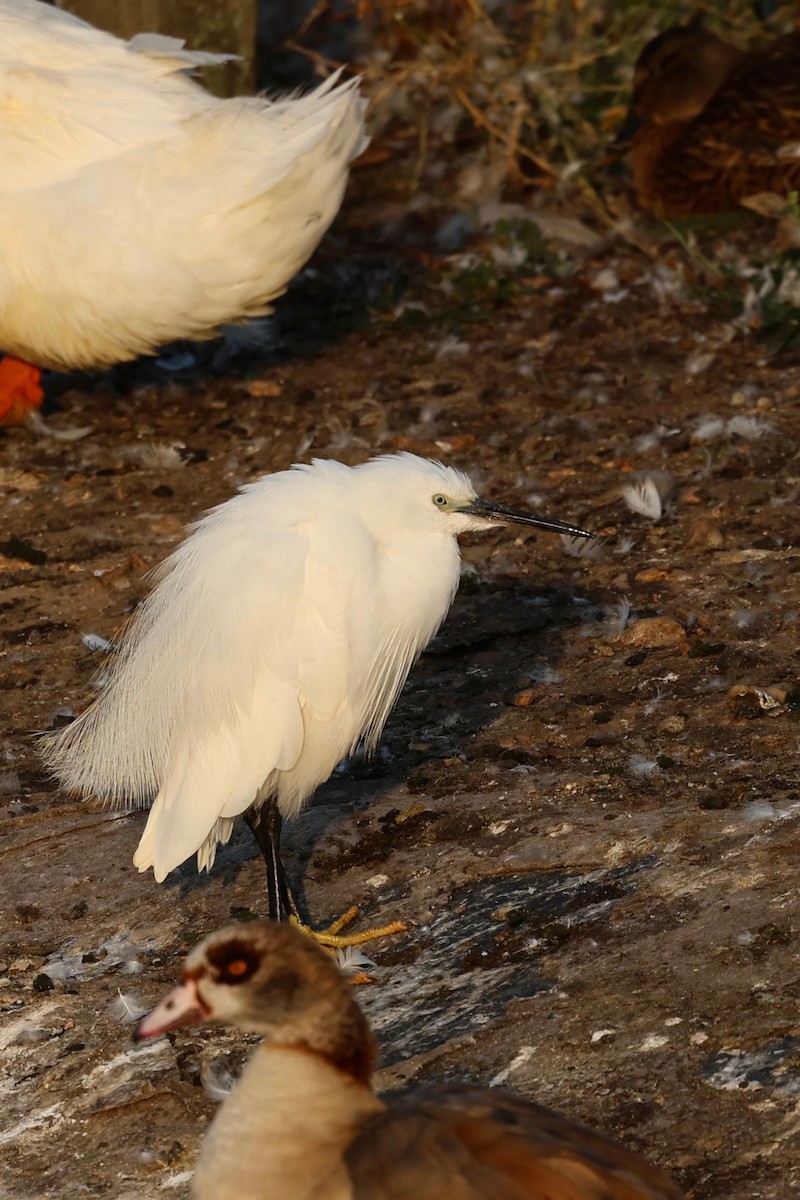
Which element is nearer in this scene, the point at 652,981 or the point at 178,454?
the point at 652,981

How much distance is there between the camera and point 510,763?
4.66 meters

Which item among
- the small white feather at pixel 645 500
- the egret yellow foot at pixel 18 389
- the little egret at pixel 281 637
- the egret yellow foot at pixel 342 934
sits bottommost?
the egret yellow foot at pixel 18 389

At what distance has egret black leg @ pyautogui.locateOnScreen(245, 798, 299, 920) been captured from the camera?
408 cm

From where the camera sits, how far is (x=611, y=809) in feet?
14.1

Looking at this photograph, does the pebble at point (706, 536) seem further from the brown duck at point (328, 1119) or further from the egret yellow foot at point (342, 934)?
the brown duck at point (328, 1119)

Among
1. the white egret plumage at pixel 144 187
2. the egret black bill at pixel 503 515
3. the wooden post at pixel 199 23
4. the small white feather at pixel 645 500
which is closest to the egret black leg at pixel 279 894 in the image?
the egret black bill at pixel 503 515

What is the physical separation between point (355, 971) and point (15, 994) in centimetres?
82

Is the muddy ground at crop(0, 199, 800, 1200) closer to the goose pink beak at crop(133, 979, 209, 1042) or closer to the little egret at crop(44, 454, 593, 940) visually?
the little egret at crop(44, 454, 593, 940)

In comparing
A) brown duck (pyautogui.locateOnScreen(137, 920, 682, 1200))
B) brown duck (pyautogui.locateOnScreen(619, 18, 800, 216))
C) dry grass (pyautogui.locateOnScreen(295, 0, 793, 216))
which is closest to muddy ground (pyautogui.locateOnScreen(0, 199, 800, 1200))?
brown duck (pyautogui.locateOnScreen(619, 18, 800, 216))

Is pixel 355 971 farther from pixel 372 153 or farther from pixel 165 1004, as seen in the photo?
pixel 372 153

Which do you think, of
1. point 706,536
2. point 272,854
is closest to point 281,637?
point 272,854

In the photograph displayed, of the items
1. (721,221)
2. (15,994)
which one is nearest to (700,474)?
(721,221)

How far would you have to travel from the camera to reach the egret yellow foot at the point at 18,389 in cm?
718

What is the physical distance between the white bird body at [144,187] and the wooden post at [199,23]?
4.73 ft
